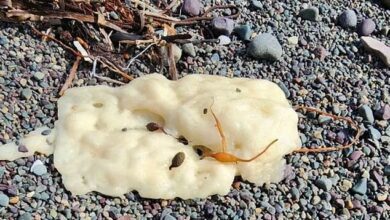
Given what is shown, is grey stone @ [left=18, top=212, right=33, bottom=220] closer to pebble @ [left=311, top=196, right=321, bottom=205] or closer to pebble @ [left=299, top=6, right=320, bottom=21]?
pebble @ [left=311, top=196, right=321, bottom=205]

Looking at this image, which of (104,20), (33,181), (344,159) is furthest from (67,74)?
(344,159)

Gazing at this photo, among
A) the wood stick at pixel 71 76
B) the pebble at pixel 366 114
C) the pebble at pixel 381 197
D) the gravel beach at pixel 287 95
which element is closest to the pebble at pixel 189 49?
the gravel beach at pixel 287 95

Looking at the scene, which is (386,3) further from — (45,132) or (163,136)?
(45,132)

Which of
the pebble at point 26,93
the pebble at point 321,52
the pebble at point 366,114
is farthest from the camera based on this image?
the pebble at point 321,52

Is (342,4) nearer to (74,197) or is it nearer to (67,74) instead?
(67,74)

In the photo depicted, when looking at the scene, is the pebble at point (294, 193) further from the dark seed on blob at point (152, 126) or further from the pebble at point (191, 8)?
the pebble at point (191, 8)

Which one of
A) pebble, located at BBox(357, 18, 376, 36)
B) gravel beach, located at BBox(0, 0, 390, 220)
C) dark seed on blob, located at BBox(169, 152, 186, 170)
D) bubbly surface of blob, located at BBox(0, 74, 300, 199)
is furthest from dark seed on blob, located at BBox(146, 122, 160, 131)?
pebble, located at BBox(357, 18, 376, 36)
